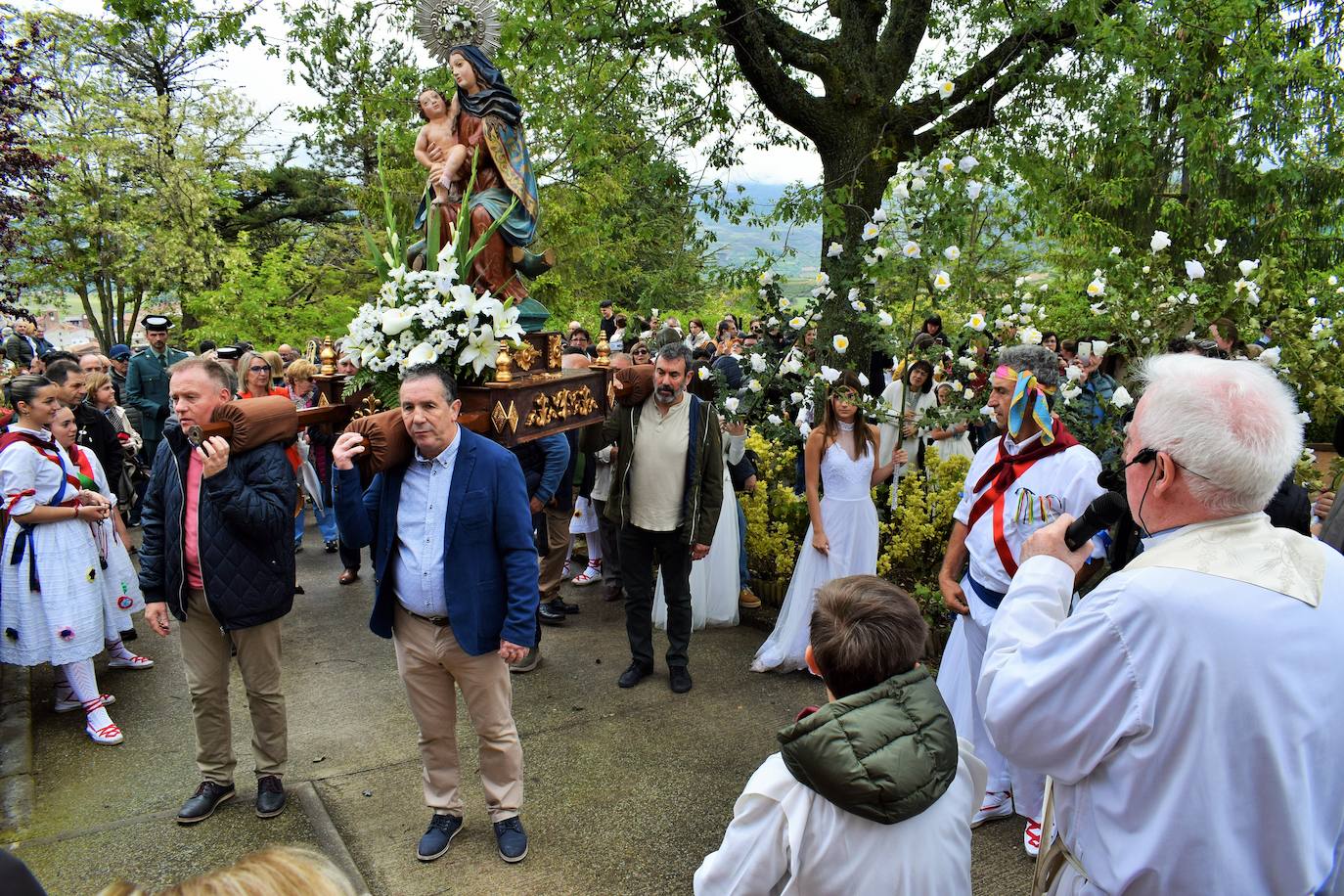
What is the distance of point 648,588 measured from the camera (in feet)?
18.3

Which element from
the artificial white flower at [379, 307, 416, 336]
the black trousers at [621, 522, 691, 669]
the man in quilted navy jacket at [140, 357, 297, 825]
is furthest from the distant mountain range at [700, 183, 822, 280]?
the man in quilted navy jacket at [140, 357, 297, 825]

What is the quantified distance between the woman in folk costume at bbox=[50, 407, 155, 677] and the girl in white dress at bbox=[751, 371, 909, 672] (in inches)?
163

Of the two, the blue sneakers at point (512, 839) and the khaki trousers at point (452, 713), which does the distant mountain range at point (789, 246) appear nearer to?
the khaki trousers at point (452, 713)

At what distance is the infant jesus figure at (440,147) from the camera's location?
487cm

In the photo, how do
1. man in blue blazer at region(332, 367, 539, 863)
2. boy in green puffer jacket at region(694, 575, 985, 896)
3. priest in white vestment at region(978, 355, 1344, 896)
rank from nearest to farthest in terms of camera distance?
priest in white vestment at region(978, 355, 1344, 896), boy in green puffer jacket at region(694, 575, 985, 896), man in blue blazer at region(332, 367, 539, 863)

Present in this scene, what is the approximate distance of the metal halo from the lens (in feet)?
16.0

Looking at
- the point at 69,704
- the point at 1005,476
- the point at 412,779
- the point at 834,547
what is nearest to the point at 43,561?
the point at 69,704

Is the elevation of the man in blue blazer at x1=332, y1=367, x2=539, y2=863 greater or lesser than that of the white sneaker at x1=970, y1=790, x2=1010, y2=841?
greater

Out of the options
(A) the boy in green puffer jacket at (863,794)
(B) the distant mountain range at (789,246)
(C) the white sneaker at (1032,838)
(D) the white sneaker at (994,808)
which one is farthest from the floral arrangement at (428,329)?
(B) the distant mountain range at (789,246)

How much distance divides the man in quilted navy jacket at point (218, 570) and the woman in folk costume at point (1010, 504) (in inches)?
120

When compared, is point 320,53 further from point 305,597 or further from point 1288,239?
point 1288,239

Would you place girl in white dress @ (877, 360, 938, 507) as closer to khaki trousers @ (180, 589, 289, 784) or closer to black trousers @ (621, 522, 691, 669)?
black trousers @ (621, 522, 691, 669)

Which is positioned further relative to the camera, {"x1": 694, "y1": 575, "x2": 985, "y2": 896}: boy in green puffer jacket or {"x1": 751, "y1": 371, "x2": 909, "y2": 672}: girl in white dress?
{"x1": 751, "y1": 371, "x2": 909, "y2": 672}: girl in white dress

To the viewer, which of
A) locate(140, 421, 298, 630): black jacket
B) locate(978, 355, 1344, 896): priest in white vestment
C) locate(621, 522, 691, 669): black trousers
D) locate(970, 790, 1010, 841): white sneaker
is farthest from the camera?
locate(621, 522, 691, 669): black trousers
